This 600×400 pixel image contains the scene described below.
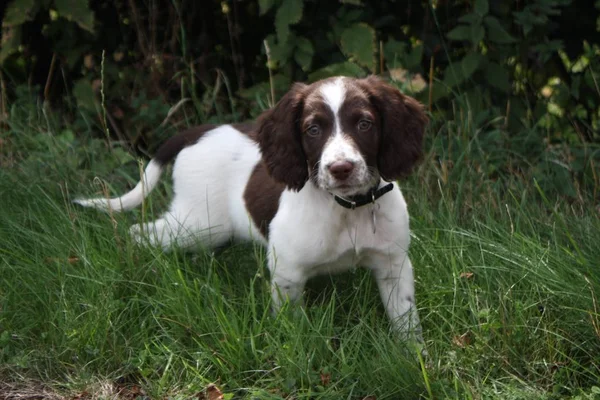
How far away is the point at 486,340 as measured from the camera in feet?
10.4

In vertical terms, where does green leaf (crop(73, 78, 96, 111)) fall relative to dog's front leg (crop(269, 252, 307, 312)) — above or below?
below

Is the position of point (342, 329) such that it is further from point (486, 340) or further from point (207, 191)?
point (207, 191)

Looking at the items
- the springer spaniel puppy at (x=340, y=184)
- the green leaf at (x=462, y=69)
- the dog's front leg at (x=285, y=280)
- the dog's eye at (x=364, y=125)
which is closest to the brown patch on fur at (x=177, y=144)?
the springer spaniel puppy at (x=340, y=184)

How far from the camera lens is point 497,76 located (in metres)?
5.22

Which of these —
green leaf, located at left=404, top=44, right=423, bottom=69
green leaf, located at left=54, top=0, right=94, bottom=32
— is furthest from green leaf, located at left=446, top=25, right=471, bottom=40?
green leaf, located at left=54, top=0, right=94, bottom=32

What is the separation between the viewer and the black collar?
347 centimetres

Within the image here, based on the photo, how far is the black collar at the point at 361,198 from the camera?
3.47 meters

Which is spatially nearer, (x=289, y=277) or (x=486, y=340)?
(x=486, y=340)

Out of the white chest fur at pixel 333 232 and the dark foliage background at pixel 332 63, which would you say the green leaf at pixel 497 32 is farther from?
the white chest fur at pixel 333 232

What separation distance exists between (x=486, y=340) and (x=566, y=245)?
3.04ft

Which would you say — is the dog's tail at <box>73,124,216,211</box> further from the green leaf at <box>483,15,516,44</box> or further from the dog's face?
the green leaf at <box>483,15,516,44</box>

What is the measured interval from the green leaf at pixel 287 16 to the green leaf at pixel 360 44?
0.30 metres

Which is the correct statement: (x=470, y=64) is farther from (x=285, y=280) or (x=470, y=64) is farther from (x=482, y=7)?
(x=285, y=280)

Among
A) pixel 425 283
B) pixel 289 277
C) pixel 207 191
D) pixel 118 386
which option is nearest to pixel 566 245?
pixel 425 283
